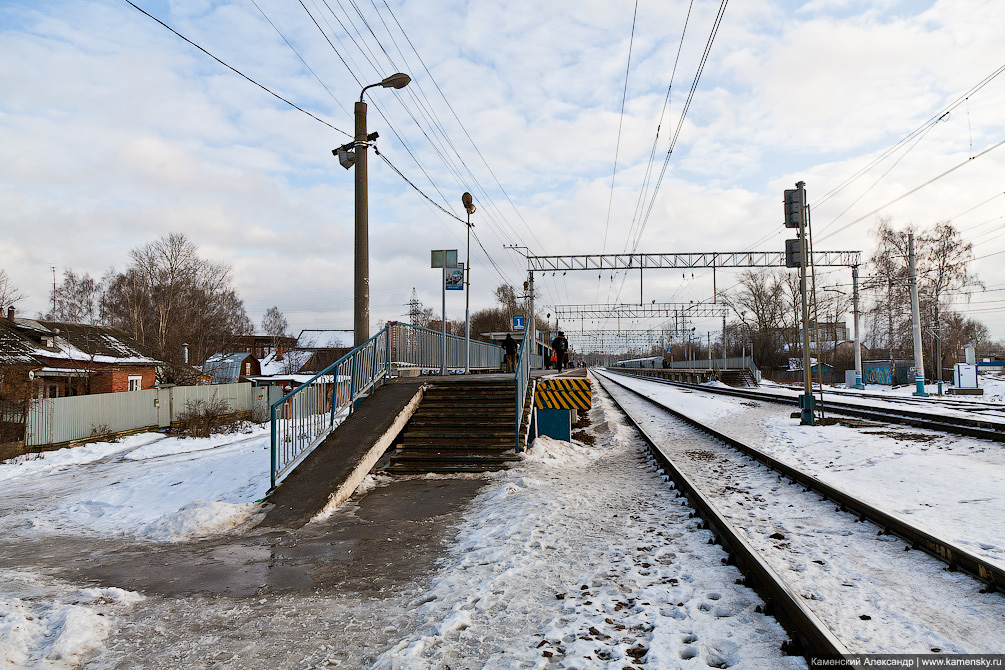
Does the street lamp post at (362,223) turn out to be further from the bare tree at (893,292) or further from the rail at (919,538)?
the bare tree at (893,292)

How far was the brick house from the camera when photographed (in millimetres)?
25844

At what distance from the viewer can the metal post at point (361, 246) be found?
39.9ft

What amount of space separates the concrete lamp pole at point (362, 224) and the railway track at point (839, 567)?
7.30 m

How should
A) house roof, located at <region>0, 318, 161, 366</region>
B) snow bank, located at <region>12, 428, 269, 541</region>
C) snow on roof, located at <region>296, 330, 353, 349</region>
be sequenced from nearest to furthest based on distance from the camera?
1. snow bank, located at <region>12, 428, 269, 541</region>
2. house roof, located at <region>0, 318, 161, 366</region>
3. snow on roof, located at <region>296, 330, 353, 349</region>

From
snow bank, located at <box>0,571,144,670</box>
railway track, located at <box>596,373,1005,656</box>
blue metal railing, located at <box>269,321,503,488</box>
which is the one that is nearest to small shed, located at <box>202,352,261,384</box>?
blue metal railing, located at <box>269,321,503,488</box>

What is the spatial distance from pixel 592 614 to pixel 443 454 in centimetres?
627

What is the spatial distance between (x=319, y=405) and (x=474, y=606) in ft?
19.4

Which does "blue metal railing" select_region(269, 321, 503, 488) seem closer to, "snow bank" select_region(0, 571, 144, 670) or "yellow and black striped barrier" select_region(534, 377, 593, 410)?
"snow bank" select_region(0, 571, 144, 670)

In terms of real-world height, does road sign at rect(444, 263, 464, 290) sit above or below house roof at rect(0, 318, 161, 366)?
above

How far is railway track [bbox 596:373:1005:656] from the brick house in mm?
26046

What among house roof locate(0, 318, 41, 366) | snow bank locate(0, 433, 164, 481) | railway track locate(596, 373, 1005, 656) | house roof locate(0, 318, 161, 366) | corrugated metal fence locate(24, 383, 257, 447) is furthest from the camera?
house roof locate(0, 318, 161, 366)

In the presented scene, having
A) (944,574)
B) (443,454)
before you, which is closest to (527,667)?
(944,574)

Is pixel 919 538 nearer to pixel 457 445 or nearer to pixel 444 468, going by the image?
pixel 444 468

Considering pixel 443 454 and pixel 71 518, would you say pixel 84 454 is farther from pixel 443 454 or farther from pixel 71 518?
pixel 443 454
